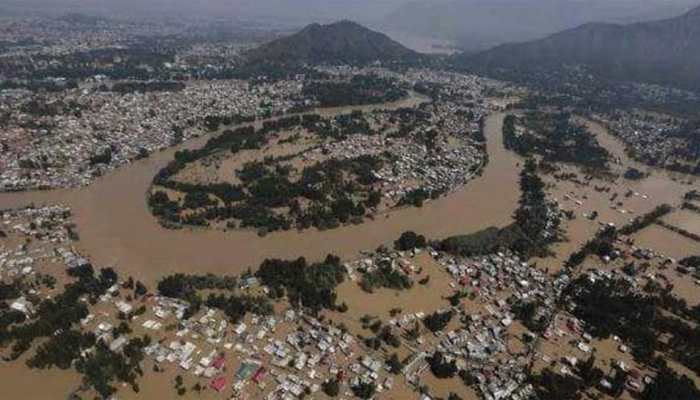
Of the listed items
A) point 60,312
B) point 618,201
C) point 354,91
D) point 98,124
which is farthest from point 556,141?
point 60,312

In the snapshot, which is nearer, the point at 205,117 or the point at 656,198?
the point at 656,198

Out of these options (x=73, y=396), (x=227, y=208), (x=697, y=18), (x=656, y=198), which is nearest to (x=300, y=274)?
(x=227, y=208)

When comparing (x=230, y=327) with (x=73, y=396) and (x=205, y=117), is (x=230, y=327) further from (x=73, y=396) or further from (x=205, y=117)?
(x=205, y=117)

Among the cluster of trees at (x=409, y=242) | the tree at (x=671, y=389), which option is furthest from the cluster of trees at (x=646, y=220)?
the tree at (x=671, y=389)

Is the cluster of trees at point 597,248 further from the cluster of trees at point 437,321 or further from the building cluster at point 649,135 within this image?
the building cluster at point 649,135

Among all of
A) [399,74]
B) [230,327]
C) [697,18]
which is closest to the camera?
[230,327]

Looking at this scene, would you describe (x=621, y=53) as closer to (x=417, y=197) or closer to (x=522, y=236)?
(x=417, y=197)

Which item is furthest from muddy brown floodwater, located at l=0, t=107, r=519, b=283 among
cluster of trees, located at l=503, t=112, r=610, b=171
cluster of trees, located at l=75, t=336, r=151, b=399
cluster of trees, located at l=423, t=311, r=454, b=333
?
cluster of trees, located at l=503, t=112, r=610, b=171
